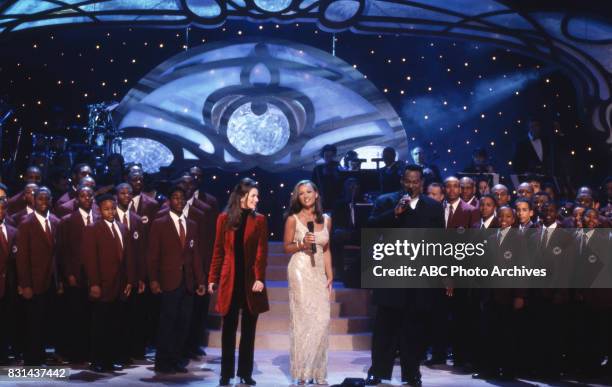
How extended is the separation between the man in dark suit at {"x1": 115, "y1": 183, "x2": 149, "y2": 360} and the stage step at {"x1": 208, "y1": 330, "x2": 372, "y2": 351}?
1.03 meters

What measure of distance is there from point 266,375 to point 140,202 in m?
2.27

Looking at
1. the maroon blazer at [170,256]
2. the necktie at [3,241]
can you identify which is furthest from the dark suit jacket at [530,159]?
the necktie at [3,241]

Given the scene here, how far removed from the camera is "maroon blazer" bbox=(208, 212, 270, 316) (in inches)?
290

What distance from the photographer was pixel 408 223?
7402 mm

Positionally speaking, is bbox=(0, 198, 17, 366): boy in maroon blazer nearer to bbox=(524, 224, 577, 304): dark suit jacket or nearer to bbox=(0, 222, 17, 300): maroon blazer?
bbox=(0, 222, 17, 300): maroon blazer

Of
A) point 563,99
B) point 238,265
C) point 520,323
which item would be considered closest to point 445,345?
point 520,323

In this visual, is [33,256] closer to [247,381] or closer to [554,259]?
[247,381]

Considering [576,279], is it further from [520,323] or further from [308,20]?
[308,20]

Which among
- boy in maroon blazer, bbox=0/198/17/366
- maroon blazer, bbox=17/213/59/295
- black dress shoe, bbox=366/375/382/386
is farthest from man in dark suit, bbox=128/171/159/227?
black dress shoe, bbox=366/375/382/386

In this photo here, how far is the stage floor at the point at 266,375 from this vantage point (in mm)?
7648

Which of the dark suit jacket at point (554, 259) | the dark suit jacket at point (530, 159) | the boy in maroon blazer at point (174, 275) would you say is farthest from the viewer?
the dark suit jacket at point (530, 159)

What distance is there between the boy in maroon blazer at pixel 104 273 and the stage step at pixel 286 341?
1.71 metres

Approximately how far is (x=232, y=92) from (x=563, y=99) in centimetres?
485

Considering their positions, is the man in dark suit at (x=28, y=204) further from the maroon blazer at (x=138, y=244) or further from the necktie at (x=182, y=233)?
the necktie at (x=182, y=233)
